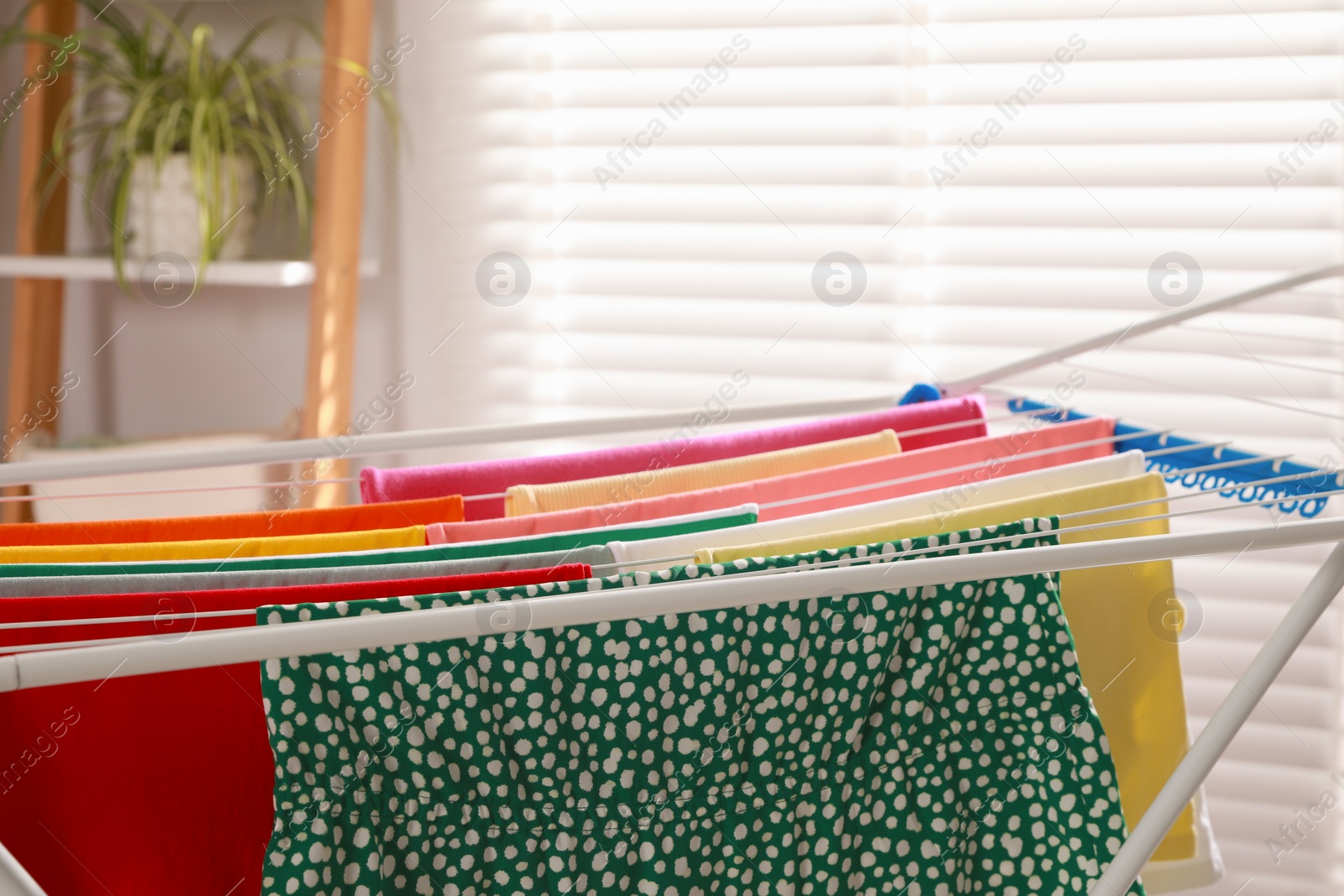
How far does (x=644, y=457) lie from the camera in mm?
921

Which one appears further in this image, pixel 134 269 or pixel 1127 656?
pixel 134 269

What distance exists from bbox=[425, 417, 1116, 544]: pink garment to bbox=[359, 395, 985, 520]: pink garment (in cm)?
7

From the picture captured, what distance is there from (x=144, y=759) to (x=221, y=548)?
0.14 meters

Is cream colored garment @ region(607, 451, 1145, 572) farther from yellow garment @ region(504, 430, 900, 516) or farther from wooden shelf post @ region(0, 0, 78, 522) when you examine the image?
wooden shelf post @ region(0, 0, 78, 522)

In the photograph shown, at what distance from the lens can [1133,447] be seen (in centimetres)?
99

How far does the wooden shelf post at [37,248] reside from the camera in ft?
5.49

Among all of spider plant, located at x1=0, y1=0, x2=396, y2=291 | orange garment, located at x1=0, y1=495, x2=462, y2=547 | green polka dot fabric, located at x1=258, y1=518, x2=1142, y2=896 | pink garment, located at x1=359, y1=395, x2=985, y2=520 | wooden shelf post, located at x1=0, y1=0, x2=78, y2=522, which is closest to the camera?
green polka dot fabric, located at x1=258, y1=518, x2=1142, y2=896

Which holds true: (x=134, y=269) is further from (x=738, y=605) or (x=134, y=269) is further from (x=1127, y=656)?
(x=1127, y=656)

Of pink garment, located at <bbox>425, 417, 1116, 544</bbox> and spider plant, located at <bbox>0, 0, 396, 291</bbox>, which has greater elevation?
spider plant, located at <bbox>0, 0, 396, 291</bbox>

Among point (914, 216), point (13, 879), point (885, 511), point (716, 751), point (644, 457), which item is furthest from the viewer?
point (914, 216)

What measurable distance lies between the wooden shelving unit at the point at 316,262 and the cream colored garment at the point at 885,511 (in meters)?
1.02

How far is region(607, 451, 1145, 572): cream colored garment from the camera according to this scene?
2.33ft

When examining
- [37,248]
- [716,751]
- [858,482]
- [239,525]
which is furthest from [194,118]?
[716,751]

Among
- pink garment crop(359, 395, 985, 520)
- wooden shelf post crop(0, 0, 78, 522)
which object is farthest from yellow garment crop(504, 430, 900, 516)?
wooden shelf post crop(0, 0, 78, 522)
